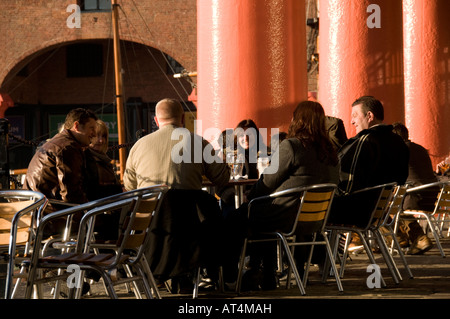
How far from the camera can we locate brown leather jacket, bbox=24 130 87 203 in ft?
19.9

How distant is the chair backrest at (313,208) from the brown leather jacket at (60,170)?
1.35 m

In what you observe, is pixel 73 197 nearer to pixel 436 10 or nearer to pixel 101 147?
pixel 101 147

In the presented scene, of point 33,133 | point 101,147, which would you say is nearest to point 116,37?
point 33,133

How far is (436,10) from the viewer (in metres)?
13.2

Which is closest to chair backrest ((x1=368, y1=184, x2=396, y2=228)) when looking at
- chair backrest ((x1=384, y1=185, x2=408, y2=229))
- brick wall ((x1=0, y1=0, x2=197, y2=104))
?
chair backrest ((x1=384, y1=185, x2=408, y2=229))

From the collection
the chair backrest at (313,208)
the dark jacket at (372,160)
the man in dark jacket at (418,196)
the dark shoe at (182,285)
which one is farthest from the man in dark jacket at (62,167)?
the man in dark jacket at (418,196)

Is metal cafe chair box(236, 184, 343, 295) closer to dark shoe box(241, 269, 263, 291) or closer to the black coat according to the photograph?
dark shoe box(241, 269, 263, 291)

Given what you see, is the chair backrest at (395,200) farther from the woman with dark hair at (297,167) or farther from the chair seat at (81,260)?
the chair seat at (81,260)

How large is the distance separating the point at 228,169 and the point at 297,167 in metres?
0.47

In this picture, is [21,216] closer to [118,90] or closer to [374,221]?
[374,221]

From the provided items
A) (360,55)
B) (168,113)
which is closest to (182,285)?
(168,113)

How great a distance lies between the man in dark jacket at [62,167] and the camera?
19.9 feet
